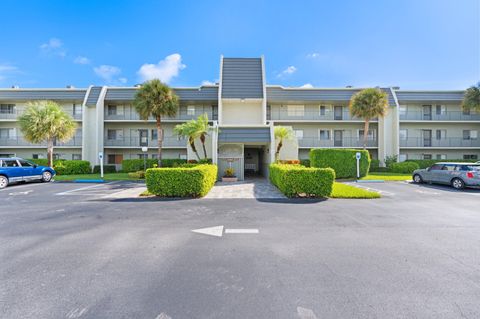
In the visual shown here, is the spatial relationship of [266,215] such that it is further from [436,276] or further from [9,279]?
[9,279]

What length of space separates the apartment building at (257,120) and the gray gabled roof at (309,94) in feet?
0.37

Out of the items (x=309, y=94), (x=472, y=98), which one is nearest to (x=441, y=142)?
(x=472, y=98)

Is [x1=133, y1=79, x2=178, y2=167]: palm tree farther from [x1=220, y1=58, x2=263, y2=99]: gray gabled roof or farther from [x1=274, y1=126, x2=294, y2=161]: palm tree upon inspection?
[x1=274, y1=126, x2=294, y2=161]: palm tree

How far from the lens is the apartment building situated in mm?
23391

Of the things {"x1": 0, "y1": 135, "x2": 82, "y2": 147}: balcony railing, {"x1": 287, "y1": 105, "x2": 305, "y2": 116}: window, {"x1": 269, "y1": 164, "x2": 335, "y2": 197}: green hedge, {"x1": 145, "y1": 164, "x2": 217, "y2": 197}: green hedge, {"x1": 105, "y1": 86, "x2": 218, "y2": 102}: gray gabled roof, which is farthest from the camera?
{"x1": 287, "y1": 105, "x2": 305, "y2": 116}: window

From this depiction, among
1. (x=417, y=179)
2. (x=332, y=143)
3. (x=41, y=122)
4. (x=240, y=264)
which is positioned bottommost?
(x=240, y=264)

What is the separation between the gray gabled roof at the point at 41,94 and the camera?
77.9 ft

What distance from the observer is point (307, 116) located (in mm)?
25219

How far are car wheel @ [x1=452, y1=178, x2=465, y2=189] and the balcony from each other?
1192 centimetres

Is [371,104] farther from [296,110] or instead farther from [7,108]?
[7,108]

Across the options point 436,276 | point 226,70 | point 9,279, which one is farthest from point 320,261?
point 226,70

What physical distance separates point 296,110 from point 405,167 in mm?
12980

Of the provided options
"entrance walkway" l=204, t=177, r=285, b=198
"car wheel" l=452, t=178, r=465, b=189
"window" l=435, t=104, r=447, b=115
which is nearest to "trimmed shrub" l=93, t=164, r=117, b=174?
"entrance walkway" l=204, t=177, r=285, b=198

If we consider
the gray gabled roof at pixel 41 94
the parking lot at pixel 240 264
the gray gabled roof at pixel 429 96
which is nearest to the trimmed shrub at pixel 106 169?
the gray gabled roof at pixel 41 94
